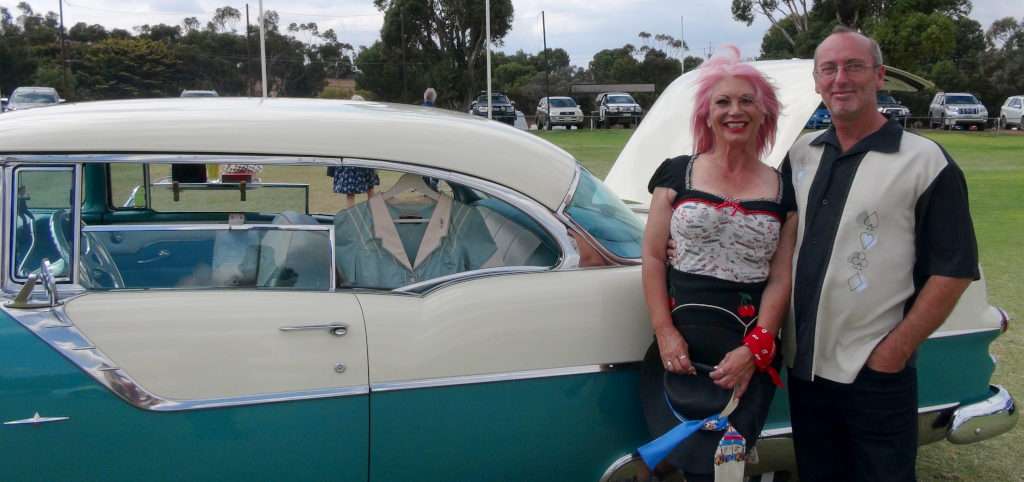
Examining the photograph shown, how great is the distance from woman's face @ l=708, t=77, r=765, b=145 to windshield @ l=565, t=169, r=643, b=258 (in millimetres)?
537

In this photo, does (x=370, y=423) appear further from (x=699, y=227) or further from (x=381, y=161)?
(x=699, y=227)

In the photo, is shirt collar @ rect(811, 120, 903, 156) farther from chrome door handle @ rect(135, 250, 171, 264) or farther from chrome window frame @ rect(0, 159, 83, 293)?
chrome door handle @ rect(135, 250, 171, 264)

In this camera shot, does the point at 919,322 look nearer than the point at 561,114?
Yes

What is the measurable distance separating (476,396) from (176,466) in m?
0.85

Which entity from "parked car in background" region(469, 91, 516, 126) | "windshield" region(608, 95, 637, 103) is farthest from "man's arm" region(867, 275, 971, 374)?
"windshield" region(608, 95, 637, 103)

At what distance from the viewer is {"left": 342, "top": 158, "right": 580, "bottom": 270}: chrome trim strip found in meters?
2.59

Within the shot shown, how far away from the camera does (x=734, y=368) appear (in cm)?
231

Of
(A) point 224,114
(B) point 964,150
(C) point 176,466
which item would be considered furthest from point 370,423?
(B) point 964,150

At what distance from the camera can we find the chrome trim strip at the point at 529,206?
2.59m

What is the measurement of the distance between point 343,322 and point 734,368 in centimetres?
112

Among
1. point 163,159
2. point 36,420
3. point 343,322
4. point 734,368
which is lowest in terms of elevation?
point 36,420

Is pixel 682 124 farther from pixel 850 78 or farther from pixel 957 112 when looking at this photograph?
pixel 957 112

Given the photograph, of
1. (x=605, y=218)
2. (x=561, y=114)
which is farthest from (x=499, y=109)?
(x=605, y=218)

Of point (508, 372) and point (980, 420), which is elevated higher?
point (508, 372)
